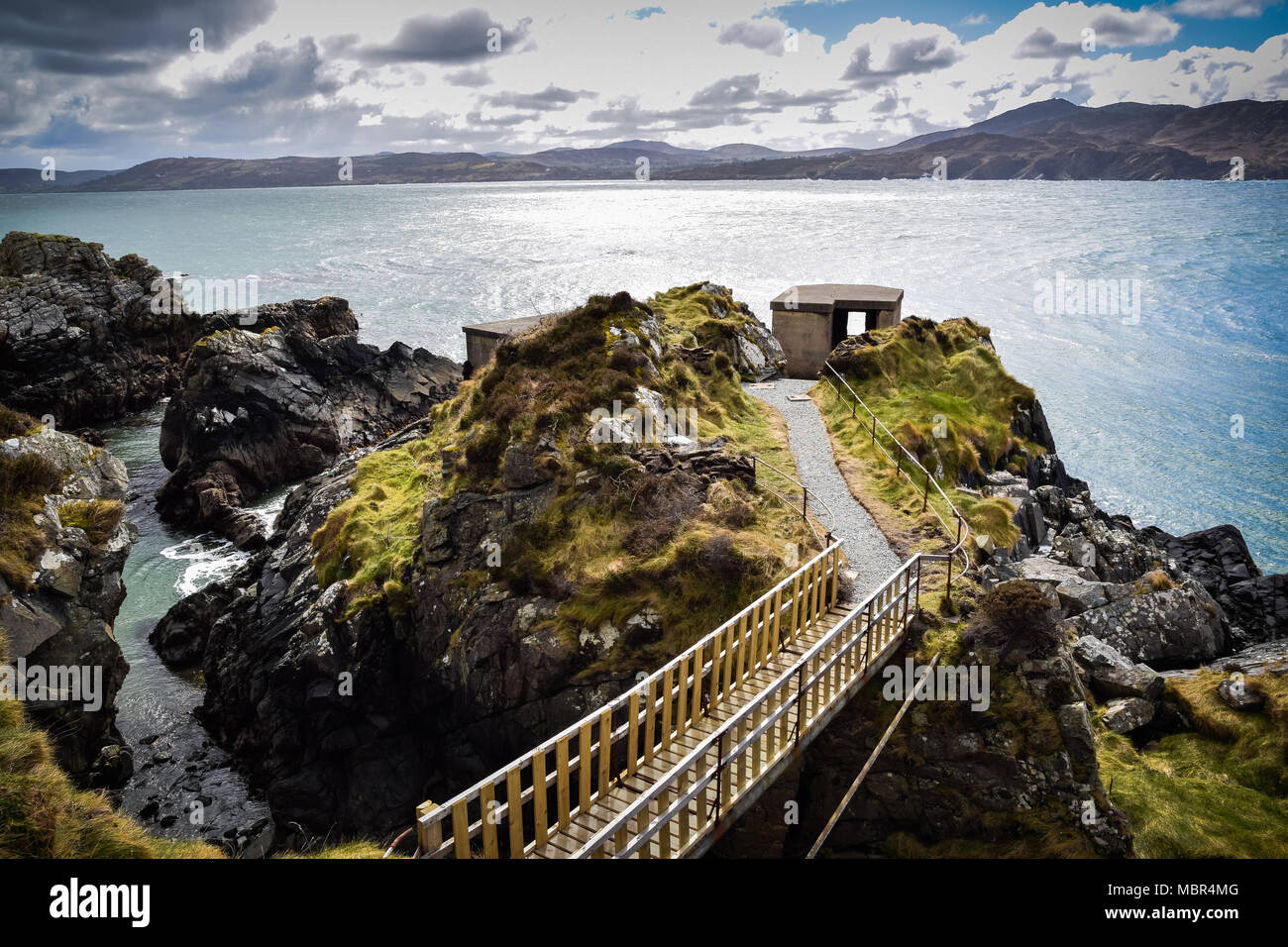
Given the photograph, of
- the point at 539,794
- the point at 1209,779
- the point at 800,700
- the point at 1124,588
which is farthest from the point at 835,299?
the point at 539,794

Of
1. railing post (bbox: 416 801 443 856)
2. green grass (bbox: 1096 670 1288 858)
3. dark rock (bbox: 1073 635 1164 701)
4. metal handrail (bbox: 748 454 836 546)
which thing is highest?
metal handrail (bbox: 748 454 836 546)

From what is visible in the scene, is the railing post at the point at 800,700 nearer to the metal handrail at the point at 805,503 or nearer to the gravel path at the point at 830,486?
the gravel path at the point at 830,486

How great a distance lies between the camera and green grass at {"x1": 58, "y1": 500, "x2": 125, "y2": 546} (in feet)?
75.5

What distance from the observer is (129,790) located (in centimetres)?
2395

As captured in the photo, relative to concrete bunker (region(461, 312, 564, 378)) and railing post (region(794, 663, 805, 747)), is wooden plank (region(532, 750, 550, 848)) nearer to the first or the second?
railing post (region(794, 663, 805, 747))

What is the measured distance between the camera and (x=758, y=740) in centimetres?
1312

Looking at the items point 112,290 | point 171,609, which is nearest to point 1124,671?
point 171,609

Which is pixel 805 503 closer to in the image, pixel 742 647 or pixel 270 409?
pixel 742 647

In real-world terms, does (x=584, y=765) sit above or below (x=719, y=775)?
above

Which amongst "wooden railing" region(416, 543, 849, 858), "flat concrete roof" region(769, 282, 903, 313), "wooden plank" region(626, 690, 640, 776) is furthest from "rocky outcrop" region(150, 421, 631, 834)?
"flat concrete roof" region(769, 282, 903, 313)

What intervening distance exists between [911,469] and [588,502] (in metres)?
10.4

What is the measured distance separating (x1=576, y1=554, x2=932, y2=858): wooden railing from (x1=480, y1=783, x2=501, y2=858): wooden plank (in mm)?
1081
